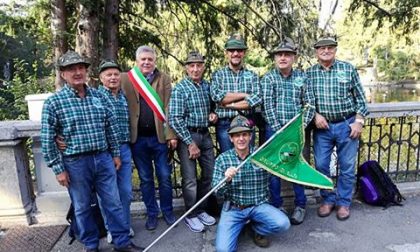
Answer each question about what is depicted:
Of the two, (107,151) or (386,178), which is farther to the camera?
(386,178)

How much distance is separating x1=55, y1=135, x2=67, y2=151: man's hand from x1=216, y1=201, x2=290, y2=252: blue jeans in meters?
1.61

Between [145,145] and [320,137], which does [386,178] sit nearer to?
[320,137]

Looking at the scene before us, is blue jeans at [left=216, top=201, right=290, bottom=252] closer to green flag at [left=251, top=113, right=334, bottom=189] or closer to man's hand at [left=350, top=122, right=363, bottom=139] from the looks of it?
green flag at [left=251, top=113, right=334, bottom=189]

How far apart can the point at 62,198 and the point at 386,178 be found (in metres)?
3.81

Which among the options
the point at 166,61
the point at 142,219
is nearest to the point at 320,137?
the point at 142,219

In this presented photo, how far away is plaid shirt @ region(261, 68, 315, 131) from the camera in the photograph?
385 centimetres

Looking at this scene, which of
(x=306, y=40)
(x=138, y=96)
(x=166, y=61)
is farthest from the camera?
(x=166, y=61)

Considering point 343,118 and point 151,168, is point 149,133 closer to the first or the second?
point 151,168

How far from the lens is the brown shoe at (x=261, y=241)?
362 centimetres

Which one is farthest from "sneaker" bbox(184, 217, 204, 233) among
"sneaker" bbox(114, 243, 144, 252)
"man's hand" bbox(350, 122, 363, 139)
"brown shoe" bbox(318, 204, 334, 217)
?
"man's hand" bbox(350, 122, 363, 139)

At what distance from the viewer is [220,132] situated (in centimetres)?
398

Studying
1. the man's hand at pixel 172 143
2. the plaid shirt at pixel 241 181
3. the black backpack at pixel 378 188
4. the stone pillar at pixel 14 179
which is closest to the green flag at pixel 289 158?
the plaid shirt at pixel 241 181

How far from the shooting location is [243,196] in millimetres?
3641

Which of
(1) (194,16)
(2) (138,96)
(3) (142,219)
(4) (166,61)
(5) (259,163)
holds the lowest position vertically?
(3) (142,219)
